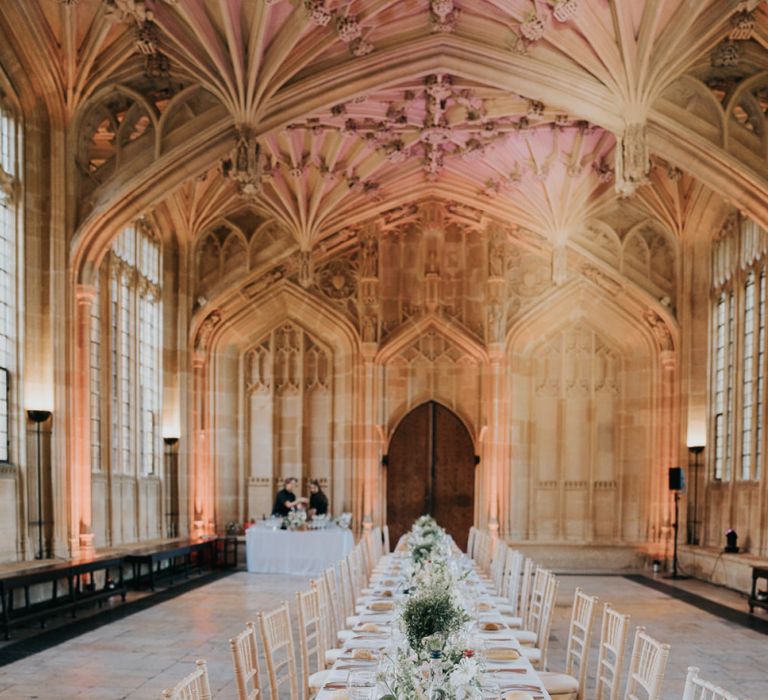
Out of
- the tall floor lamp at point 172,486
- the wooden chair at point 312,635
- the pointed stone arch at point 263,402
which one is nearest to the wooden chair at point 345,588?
the wooden chair at point 312,635

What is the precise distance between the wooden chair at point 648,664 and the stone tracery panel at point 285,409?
14.4m

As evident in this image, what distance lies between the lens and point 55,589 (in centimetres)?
1095

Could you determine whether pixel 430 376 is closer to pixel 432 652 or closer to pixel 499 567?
pixel 499 567

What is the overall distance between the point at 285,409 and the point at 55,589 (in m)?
8.45

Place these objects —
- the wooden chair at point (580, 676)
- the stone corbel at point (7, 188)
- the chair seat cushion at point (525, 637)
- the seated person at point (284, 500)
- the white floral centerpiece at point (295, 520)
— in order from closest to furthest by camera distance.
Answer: the wooden chair at point (580, 676) < the chair seat cushion at point (525, 637) < the stone corbel at point (7, 188) < the white floral centerpiece at point (295, 520) < the seated person at point (284, 500)

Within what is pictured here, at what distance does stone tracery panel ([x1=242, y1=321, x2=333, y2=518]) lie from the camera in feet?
61.7

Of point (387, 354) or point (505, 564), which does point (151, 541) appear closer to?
point (387, 354)

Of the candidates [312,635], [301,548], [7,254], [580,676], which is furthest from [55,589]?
[580,676]

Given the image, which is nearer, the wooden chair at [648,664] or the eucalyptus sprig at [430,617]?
the wooden chair at [648,664]

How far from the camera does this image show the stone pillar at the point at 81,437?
1232cm

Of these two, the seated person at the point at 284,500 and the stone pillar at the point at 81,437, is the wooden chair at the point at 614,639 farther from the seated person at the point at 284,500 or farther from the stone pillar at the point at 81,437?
the seated person at the point at 284,500

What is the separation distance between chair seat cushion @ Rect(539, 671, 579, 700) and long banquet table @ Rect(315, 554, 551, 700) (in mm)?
384

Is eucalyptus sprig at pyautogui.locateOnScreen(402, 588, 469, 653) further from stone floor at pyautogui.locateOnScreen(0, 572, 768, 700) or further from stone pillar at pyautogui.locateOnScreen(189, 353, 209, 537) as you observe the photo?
stone pillar at pyautogui.locateOnScreen(189, 353, 209, 537)

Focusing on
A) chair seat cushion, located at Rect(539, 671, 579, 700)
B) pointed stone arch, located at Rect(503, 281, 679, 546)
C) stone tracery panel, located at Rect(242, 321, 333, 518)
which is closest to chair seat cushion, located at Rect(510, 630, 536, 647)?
chair seat cushion, located at Rect(539, 671, 579, 700)
